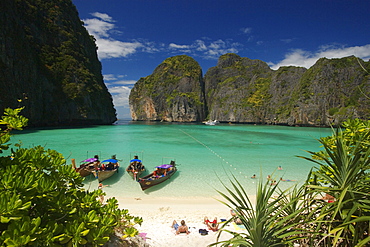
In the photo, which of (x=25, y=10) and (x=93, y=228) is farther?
(x=25, y=10)

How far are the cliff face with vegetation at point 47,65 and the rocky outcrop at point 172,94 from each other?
5354 cm

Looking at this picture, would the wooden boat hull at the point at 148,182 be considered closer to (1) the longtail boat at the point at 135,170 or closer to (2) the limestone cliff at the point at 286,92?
(1) the longtail boat at the point at 135,170

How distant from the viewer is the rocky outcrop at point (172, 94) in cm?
11138

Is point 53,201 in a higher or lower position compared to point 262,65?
lower

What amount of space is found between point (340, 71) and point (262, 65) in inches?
1883

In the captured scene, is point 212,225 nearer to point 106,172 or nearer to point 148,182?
point 148,182

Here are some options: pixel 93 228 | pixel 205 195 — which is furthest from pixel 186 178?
pixel 93 228

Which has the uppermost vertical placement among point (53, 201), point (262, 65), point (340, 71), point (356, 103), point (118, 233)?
point (262, 65)

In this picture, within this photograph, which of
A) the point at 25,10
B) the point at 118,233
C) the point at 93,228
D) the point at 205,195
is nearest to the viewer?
the point at 93,228

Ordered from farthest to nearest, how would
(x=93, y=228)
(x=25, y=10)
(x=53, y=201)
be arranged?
(x=25, y=10), (x=93, y=228), (x=53, y=201)

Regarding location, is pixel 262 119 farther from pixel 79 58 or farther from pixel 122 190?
pixel 122 190

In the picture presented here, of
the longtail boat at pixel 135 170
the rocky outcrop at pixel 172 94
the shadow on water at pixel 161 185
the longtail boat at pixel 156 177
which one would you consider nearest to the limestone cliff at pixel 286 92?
the rocky outcrop at pixel 172 94

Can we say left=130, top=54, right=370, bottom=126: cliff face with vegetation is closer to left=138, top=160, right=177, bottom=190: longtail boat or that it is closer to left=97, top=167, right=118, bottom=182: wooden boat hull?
left=138, top=160, right=177, bottom=190: longtail boat

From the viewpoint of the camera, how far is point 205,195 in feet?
32.6
